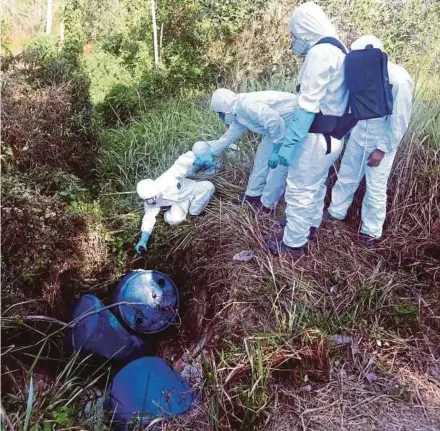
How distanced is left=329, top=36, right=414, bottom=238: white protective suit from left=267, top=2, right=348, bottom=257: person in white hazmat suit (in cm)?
25

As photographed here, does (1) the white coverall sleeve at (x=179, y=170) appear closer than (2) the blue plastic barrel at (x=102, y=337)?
No

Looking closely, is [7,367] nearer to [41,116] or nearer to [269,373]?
[269,373]

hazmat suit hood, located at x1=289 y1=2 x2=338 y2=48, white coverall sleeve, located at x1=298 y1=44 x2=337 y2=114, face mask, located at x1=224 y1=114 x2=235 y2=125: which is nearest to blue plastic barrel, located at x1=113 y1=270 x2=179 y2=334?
face mask, located at x1=224 y1=114 x2=235 y2=125

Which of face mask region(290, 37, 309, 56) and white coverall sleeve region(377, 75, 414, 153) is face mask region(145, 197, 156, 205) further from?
white coverall sleeve region(377, 75, 414, 153)

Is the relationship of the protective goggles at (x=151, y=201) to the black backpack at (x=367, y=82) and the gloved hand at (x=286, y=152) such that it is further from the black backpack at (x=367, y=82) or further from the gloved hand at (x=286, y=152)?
the black backpack at (x=367, y=82)

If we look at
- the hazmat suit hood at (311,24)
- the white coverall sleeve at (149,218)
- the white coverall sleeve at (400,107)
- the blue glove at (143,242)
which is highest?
the hazmat suit hood at (311,24)

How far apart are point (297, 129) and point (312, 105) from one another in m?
0.17

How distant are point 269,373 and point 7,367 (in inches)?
56.5

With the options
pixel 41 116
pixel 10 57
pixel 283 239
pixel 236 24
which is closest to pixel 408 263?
pixel 283 239

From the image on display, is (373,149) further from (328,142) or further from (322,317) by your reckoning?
(322,317)

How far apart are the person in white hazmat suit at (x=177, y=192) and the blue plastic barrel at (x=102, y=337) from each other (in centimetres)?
70

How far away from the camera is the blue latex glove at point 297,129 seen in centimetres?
277

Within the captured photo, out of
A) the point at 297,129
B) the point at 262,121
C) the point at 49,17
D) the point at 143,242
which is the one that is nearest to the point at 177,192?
the point at 143,242

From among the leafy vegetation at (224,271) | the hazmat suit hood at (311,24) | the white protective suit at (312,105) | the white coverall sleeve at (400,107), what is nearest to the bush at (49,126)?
the leafy vegetation at (224,271)
